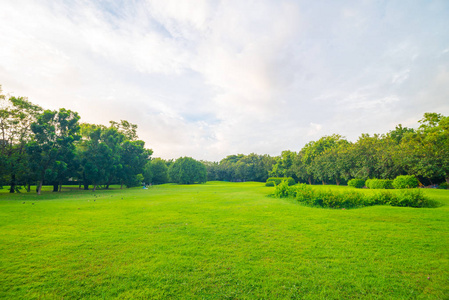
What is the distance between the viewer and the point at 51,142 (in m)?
20.7

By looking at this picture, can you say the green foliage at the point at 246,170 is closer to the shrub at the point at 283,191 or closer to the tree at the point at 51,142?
the shrub at the point at 283,191

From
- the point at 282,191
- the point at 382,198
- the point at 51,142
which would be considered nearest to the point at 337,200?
the point at 382,198

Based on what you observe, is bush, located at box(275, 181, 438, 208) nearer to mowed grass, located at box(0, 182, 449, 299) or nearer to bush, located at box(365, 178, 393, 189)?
mowed grass, located at box(0, 182, 449, 299)

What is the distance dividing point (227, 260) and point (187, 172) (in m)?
53.6

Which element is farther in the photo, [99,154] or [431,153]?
[99,154]

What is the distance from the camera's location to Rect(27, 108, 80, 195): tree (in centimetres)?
2014

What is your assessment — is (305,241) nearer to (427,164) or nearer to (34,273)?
(34,273)

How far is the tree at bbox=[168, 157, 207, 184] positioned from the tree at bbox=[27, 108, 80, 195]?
111 ft

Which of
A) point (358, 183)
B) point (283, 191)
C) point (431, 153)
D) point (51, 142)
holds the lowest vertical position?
point (358, 183)

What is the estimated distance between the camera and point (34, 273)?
361cm

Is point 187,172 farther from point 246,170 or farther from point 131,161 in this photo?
point 246,170

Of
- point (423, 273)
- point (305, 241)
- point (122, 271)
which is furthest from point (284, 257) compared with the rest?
point (122, 271)

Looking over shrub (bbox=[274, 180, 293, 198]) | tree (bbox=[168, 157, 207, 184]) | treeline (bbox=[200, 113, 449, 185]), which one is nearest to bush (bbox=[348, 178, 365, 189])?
treeline (bbox=[200, 113, 449, 185])

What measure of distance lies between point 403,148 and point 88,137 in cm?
4335
